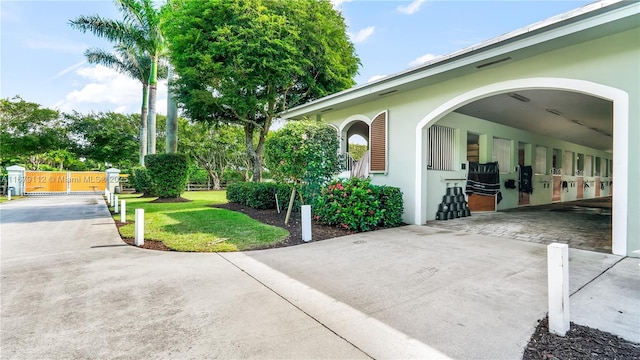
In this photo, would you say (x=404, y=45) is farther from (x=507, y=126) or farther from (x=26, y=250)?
(x=26, y=250)

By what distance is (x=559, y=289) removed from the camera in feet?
7.38

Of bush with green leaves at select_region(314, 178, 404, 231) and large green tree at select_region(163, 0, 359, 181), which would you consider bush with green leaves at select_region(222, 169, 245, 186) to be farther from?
bush with green leaves at select_region(314, 178, 404, 231)

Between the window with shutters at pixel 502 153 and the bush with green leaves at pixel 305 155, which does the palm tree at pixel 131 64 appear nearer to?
the bush with green leaves at pixel 305 155

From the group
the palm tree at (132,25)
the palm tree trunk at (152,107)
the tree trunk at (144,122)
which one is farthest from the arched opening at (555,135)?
the tree trunk at (144,122)

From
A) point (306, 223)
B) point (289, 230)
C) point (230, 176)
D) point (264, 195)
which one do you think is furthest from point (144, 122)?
point (306, 223)

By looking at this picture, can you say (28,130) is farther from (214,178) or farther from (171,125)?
(171,125)

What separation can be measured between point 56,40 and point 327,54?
1298 cm

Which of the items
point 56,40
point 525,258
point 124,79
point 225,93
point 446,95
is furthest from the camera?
point 124,79

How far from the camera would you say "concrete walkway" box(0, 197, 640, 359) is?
2172 mm

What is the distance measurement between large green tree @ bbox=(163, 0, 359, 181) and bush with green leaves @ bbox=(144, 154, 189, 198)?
2.36 metres

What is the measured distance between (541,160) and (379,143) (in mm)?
8711

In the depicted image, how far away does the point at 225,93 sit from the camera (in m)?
11.7

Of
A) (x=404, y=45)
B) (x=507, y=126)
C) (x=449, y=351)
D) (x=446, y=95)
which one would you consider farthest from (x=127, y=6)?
(x=449, y=351)

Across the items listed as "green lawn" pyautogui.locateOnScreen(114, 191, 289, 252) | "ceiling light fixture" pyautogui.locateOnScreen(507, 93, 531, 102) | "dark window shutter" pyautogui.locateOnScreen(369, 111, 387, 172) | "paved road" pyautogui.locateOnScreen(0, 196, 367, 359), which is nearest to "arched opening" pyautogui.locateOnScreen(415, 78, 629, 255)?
"ceiling light fixture" pyautogui.locateOnScreen(507, 93, 531, 102)
